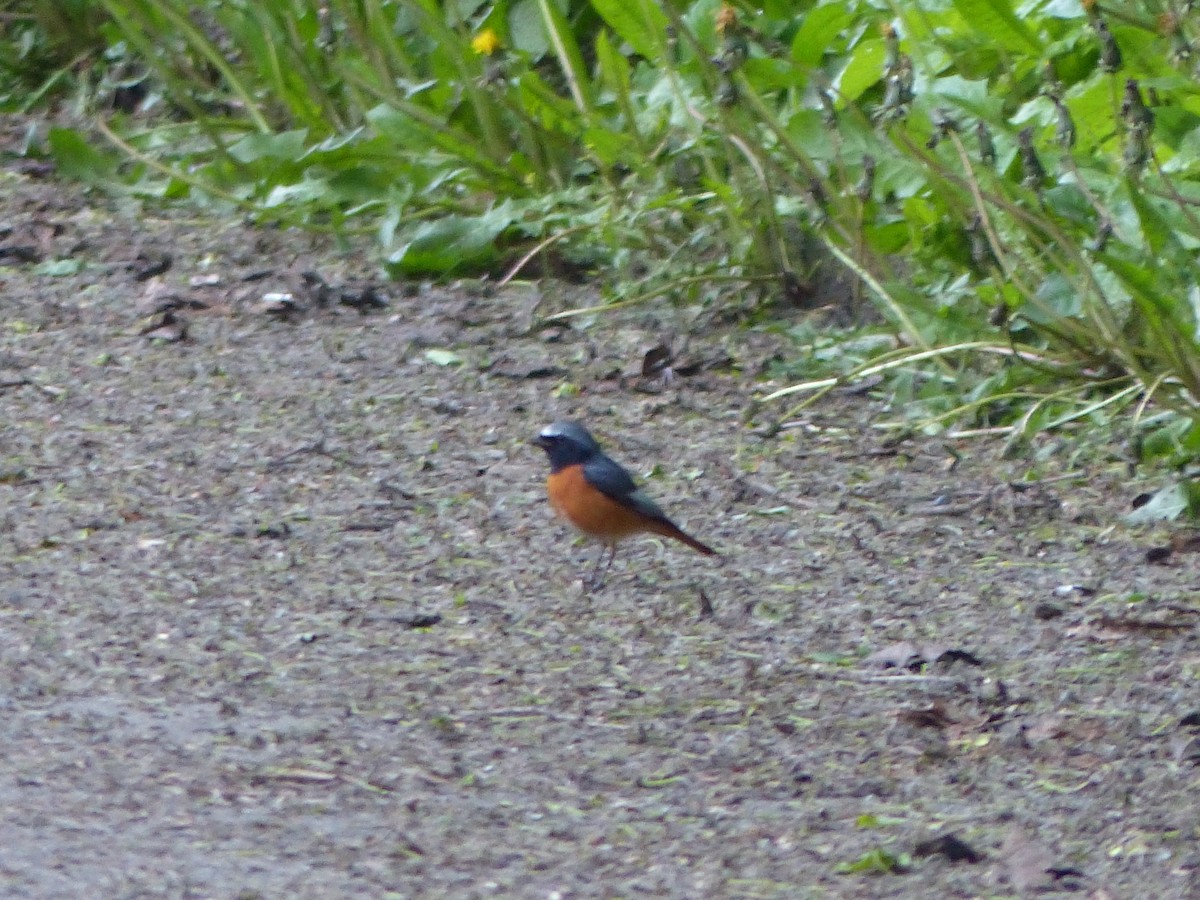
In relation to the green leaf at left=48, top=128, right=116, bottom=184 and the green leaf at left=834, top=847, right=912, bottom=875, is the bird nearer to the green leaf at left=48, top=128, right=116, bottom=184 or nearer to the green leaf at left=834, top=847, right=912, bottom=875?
the green leaf at left=834, top=847, right=912, bottom=875

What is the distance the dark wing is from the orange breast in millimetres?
13

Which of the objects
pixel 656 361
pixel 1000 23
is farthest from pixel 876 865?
pixel 1000 23

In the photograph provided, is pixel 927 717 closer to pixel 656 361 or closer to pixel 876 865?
→ pixel 876 865

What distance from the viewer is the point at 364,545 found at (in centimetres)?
432

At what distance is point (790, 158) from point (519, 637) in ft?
6.88

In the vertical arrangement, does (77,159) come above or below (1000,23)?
below

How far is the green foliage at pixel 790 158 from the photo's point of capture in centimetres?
450

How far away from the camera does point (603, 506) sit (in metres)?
4.15

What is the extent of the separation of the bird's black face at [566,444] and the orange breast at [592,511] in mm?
74

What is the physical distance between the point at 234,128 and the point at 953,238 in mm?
3195

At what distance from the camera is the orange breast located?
416 centimetres

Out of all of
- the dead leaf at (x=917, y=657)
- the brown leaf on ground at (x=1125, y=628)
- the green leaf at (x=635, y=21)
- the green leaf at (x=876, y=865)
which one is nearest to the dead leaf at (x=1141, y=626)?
the brown leaf on ground at (x=1125, y=628)

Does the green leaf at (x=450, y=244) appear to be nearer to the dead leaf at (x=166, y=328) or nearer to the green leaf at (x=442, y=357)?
the green leaf at (x=442, y=357)

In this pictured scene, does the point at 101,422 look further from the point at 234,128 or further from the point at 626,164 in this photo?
the point at 234,128
